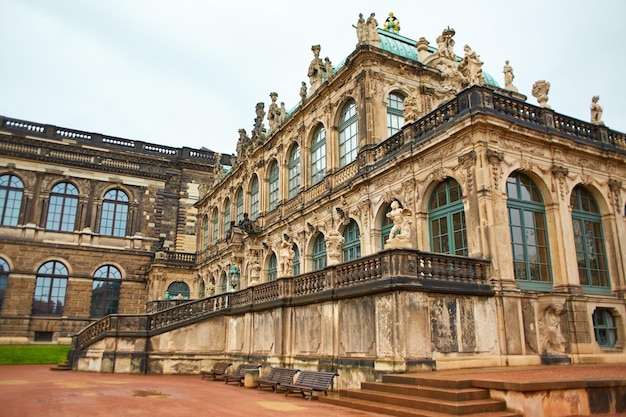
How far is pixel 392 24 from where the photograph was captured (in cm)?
2464

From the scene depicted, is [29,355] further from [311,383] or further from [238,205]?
[311,383]

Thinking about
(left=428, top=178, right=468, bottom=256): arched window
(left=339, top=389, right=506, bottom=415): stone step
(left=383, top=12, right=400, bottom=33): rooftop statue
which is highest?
(left=383, top=12, right=400, bottom=33): rooftop statue

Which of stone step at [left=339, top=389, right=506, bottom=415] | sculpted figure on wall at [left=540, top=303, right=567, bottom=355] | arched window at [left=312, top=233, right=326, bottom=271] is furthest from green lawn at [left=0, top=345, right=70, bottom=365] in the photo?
sculpted figure on wall at [left=540, top=303, right=567, bottom=355]

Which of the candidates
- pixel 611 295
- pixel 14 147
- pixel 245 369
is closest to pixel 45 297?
pixel 14 147

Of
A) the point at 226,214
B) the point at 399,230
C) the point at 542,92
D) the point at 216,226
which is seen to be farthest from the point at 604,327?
the point at 216,226

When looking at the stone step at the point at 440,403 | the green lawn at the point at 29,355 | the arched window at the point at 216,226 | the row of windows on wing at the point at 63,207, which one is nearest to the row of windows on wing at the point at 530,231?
the stone step at the point at 440,403

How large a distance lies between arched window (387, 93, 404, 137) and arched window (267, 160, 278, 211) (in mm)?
8927

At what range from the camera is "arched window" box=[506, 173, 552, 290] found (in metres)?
13.7

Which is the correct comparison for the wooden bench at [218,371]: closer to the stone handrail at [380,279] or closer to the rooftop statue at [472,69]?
the stone handrail at [380,279]

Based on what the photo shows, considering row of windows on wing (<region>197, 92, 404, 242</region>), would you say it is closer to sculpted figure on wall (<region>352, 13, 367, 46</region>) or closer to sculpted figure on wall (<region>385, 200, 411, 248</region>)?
sculpted figure on wall (<region>352, 13, 367, 46</region>)

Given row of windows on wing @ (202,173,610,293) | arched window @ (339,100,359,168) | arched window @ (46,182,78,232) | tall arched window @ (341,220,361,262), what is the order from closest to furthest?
row of windows on wing @ (202,173,610,293) → tall arched window @ (341,220,361,262) → arched window @ (339,100,359,168) → arched window @ (46,182,78,232)

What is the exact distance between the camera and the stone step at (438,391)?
27.8 ft

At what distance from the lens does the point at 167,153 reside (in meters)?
41.0

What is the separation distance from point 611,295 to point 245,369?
10918 millimetres
